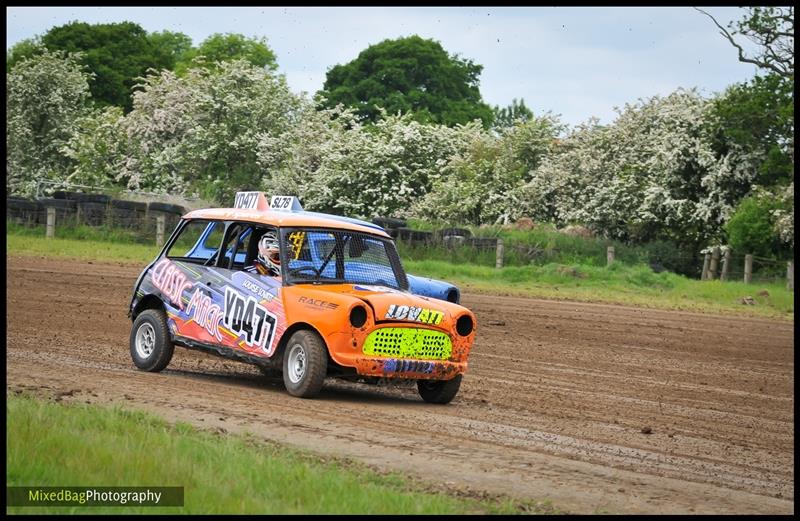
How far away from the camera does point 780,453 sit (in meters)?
10.7

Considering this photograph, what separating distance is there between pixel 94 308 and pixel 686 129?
93.1 ft

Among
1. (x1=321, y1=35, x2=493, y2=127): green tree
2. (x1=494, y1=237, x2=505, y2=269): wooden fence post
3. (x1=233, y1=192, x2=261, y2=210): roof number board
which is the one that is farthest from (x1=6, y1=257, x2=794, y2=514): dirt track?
(x1=321, y1=35, x2=493, y2=127): green tree

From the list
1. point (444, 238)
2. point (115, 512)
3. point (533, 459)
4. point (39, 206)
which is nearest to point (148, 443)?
point (115, 512)

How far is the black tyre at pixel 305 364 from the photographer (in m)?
11.8

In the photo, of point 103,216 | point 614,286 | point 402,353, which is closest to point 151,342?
point 402,353

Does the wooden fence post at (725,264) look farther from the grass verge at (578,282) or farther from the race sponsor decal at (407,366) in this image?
the race sponsor decal at (407,366)

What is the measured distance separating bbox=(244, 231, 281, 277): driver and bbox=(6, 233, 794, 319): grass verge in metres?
17.0

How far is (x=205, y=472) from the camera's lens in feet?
24.4

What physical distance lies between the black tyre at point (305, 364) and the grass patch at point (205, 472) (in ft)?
9.33

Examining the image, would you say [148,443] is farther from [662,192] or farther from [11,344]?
[662,192]

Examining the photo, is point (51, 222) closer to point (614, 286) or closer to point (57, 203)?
point (57, 203)

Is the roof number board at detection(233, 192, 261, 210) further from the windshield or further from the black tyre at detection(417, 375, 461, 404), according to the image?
the black tyre at detection(417, 375, 461, 404)

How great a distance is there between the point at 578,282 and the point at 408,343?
2170cm

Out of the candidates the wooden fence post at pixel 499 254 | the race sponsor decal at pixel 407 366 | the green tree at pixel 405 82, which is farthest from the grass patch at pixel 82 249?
the green tree at pixel 405 82
